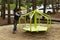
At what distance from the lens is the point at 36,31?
42.7ft

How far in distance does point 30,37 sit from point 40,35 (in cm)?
65

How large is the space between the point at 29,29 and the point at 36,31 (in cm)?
47

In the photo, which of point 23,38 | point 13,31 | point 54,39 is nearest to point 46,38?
point 54,39

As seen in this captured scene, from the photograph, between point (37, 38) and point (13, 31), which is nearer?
point (37, 38)

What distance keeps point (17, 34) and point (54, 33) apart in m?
2.24

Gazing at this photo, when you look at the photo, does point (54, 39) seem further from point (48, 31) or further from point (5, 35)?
point (5, 35)

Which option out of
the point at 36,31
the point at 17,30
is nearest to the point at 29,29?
the point at 36,31

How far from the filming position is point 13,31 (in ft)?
45.5

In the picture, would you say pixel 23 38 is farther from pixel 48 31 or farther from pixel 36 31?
pixel 48 31

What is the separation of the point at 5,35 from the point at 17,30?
1133mm

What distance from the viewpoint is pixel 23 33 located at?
1368 cm

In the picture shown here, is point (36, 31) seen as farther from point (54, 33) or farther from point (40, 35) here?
point (54, 33)

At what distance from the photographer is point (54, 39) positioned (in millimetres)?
12711

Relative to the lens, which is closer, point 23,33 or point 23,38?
point 23,38
